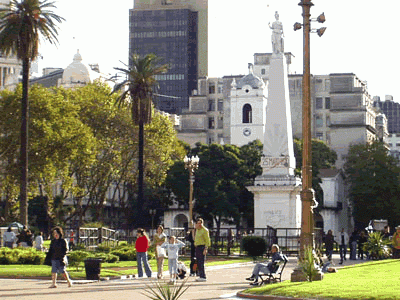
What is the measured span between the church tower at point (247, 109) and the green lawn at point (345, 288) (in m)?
107

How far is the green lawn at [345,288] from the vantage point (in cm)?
2138

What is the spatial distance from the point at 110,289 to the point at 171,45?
158m

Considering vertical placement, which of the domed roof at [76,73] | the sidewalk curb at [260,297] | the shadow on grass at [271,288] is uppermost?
the domed roof at [76,73]

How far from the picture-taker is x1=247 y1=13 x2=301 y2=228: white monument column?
185 ft

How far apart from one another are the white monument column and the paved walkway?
24094 millimetres

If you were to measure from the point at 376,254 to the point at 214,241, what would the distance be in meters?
10.8

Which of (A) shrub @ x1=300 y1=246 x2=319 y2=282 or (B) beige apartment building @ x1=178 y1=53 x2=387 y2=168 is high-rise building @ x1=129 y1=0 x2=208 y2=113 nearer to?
(B) beige apartment building @ x1=178 y1=53 x2=387 y2=168

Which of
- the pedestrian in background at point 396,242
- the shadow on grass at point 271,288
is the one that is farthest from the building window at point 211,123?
the shadow on grass at point 271,288

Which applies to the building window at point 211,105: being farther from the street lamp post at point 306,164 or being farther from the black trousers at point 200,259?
the street lamp post at point 306,164

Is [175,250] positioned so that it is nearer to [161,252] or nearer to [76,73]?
[161,252]

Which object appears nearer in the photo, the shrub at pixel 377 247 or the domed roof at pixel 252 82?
the shrub at pixel 377 247

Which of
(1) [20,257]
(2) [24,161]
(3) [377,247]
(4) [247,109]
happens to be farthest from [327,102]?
(1) [20,257]

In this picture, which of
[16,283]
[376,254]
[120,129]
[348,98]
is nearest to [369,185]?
[120,129]

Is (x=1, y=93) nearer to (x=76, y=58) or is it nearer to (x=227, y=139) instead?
(x=76, y=58)
